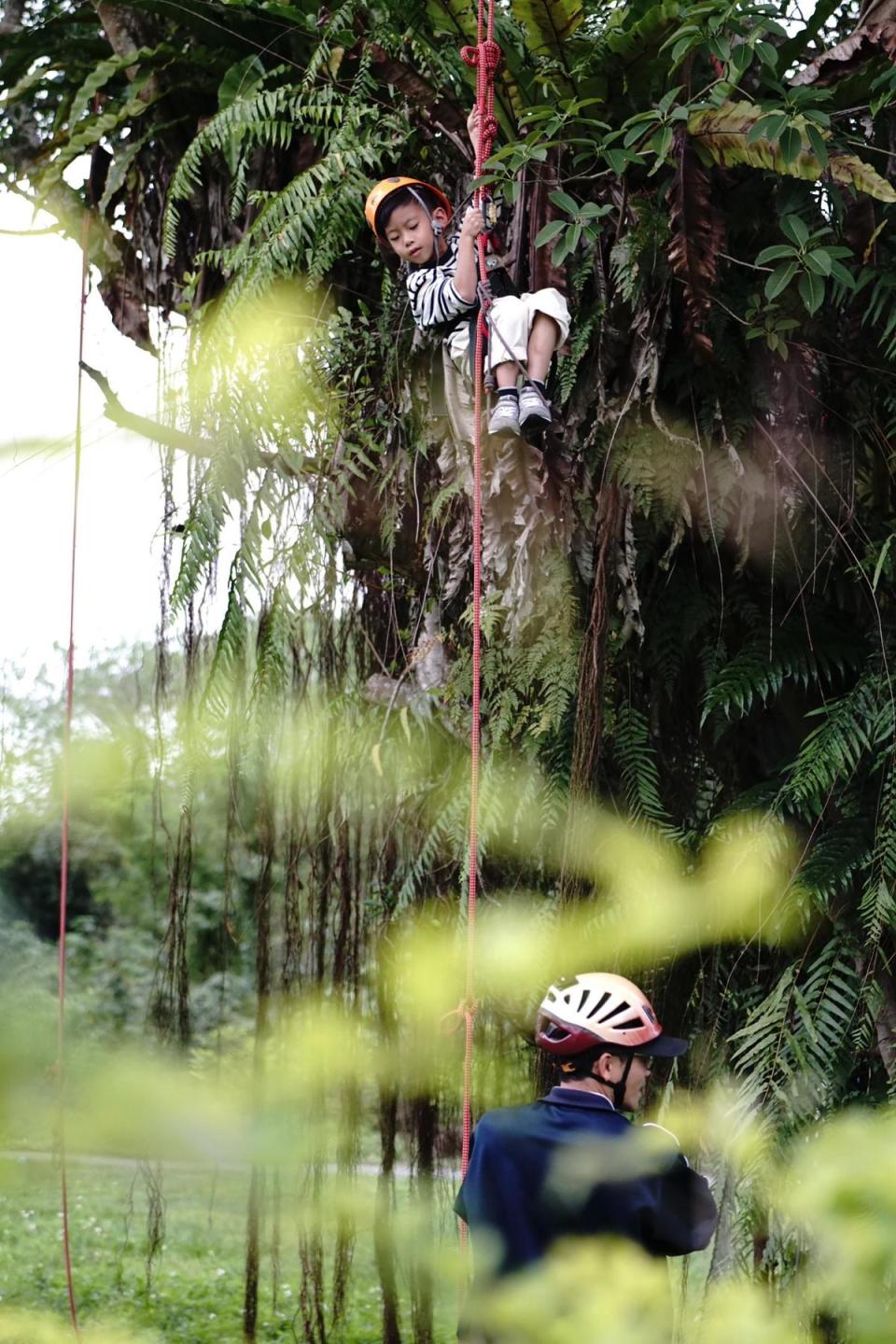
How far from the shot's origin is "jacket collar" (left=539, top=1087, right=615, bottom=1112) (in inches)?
63.4

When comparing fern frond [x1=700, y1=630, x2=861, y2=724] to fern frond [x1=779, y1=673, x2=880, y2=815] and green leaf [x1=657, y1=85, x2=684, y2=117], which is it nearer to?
fern frond [x1=779, y1=673, x2=880, y2=815]

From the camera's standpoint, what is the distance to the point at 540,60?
226cm

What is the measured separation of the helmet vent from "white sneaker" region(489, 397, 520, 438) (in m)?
0.87

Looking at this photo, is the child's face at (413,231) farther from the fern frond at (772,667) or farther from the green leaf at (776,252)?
the fern frond at (772,667)

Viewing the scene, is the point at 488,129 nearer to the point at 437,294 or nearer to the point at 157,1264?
the point at 437,294

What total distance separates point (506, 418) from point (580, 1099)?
1011mm

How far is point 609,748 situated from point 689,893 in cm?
30

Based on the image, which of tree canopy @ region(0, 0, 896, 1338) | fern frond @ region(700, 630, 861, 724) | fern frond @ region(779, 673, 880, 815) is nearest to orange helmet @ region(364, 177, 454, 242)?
tree canopy @ region(0, 0, 896, 1338)

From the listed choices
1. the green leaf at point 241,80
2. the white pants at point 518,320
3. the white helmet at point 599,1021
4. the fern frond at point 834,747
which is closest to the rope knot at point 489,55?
the white pants at point 518,320

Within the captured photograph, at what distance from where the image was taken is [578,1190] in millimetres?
1533

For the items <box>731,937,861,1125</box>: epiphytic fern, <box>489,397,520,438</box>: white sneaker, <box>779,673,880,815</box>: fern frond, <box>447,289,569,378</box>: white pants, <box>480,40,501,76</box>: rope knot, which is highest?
<box>480,40,501,76</box>: rope knot

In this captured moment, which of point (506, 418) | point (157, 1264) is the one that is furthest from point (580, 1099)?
point (157, 1264)

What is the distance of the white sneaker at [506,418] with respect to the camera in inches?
83.0

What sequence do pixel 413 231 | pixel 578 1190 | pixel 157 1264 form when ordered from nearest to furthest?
pixel 578 1190
pixel 413 231
pixel 157 1264
